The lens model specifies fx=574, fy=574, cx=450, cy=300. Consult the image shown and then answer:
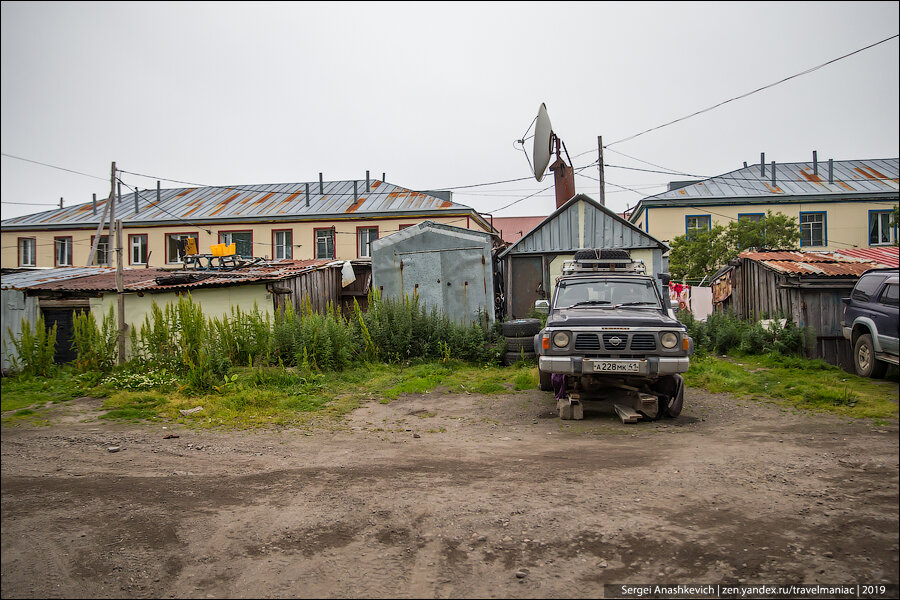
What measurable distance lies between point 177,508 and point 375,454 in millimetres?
2211

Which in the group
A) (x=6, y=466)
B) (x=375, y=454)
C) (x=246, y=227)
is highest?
(x=246, y=227)

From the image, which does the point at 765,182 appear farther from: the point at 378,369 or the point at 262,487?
the point at 262,487

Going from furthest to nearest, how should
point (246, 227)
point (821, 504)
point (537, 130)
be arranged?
point (246, 227) < point (537, 130) < point (821, 504)

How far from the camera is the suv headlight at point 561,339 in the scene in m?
7.48

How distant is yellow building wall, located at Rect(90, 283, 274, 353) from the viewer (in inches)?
616

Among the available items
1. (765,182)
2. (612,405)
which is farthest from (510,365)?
(765,182)

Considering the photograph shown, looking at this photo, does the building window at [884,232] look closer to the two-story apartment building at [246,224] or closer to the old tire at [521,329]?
the old tire at [521,329]

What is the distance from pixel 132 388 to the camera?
9.84m

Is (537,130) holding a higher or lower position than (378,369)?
higher

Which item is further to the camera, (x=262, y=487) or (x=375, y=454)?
(x=375, y=454)

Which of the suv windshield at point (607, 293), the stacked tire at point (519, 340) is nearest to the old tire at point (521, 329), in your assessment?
the stacked tire at point (519, 340)

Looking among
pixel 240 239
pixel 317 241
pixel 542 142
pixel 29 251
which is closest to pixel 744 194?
pixel 542 142

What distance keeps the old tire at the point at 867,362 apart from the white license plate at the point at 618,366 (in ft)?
16.5

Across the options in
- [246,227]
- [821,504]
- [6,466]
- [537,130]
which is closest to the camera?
[6,466]
